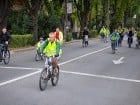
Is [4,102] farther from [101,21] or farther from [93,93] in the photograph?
[101,21]

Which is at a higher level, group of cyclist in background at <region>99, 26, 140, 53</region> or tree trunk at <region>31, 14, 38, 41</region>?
tree trunk at <region>31, 14, 38, 41</region>

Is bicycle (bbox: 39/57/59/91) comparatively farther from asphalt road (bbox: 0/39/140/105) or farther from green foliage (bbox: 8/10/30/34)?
green foliage (bbox: 8/10/30/34)

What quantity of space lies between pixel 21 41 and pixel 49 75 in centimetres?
2034

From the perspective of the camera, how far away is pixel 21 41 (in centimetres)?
3322

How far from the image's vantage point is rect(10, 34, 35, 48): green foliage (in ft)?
105

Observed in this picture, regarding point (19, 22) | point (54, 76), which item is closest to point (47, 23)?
point (19, 22)

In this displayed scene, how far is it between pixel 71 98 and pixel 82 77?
472 cm

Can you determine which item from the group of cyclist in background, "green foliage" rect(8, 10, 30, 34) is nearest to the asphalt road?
the group of cyclist in background

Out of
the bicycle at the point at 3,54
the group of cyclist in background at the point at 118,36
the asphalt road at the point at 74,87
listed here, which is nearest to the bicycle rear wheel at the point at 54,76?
the asphalt road at the point at 74,87

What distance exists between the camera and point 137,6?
315 feet

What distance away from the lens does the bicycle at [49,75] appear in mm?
12734

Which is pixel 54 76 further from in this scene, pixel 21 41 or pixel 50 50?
pixel 21 41

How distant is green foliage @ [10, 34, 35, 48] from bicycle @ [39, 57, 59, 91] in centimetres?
1801

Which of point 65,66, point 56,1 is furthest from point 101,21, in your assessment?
point 65,66
